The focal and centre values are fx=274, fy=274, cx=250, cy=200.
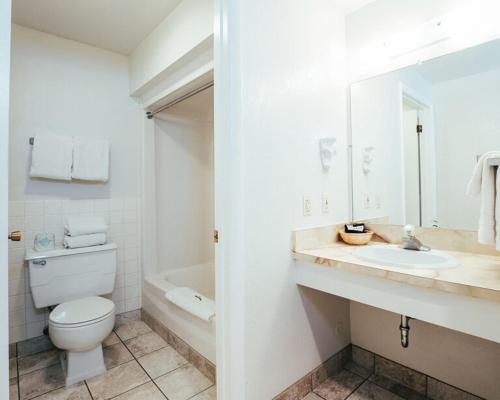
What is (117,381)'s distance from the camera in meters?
1.63

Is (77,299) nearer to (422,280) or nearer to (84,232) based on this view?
(84,232)

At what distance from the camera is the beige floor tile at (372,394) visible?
1462mm

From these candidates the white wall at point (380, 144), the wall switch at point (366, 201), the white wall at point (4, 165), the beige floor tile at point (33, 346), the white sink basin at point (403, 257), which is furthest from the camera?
the beige floor tile at point (33, 346)

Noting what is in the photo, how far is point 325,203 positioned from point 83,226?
1750mm

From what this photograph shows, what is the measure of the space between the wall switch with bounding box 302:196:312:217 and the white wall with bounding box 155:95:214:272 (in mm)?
1574

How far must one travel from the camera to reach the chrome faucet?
1459 millimetres

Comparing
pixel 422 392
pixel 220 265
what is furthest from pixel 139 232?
pixel 422 392

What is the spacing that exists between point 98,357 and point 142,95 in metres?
2.07

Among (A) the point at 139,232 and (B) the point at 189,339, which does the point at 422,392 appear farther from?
(A) the point at 139,232

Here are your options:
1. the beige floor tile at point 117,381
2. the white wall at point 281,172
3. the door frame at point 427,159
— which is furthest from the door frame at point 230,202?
the door frame at point 427,159

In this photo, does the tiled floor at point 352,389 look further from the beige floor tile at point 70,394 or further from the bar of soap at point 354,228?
the beige floor tile at point 70,394

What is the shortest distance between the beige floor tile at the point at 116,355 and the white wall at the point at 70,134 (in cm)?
47

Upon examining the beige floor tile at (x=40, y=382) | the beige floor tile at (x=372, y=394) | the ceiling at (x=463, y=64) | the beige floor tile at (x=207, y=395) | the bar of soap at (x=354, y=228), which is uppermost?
the ceiling at (x=463, y=64)

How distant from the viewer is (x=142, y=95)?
246 cm
